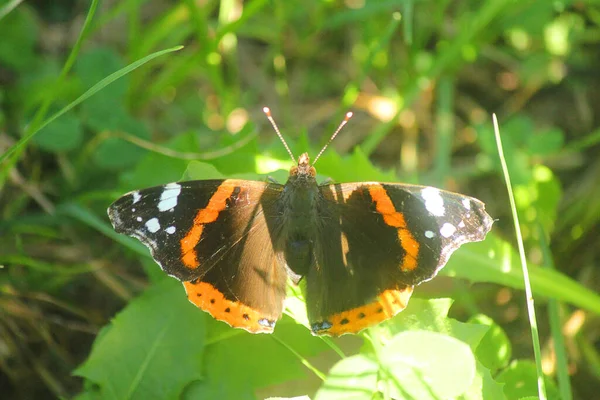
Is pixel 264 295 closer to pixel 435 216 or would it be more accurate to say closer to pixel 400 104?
pixel 435 216

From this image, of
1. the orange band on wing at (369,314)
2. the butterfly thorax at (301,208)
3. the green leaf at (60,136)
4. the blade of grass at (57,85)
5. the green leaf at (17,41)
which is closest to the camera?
the orange band on wing at (369,314)

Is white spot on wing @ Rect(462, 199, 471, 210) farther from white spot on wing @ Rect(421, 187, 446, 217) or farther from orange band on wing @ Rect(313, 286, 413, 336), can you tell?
orange band on wing @ Rect(313, 286, 413, 336)

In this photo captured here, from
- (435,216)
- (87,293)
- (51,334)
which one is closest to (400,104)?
(435,216)

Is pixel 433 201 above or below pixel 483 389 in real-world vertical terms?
above

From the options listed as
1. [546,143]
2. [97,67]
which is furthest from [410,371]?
[97,67]

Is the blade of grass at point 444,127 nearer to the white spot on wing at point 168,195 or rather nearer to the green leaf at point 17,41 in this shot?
the white spot on wing at point 168,195

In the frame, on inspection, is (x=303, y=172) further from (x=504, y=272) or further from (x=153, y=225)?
(x=504, y=272)

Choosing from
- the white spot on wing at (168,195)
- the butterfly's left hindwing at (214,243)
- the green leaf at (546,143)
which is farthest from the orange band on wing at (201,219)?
the green leaf at (546,143)
